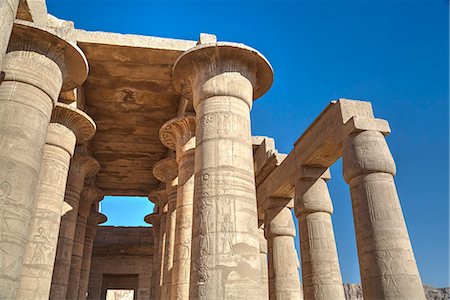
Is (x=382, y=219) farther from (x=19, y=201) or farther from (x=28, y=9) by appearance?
(x=28, y=9)

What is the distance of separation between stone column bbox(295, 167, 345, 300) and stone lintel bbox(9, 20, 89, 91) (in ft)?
26.0

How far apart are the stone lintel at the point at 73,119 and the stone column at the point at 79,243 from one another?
20.6ft

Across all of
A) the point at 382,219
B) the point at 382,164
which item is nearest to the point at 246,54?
the point at 382,164

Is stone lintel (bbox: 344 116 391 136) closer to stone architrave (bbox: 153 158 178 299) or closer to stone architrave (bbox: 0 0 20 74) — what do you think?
stone architrave (bbox: 153 158 178 299)

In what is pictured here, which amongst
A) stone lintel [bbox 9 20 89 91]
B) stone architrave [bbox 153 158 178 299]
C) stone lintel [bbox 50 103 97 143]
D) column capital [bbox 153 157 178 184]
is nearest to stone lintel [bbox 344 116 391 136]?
stone architrave [bbox 153 158 178 299]

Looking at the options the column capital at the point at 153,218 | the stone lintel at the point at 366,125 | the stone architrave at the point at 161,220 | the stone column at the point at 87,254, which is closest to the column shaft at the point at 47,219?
the stone architrave at the point at 161,220

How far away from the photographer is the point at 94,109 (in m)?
13.6

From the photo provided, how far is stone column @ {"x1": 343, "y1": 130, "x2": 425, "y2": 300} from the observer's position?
27.2 ft

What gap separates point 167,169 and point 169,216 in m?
2.10

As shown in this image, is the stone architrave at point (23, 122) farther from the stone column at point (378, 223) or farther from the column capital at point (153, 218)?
the column capital at point (153, 218)

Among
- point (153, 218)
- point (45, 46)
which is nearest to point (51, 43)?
point (45, 46)

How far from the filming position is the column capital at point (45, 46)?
292 inches

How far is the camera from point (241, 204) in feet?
22.9

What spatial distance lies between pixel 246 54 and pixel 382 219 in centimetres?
495
